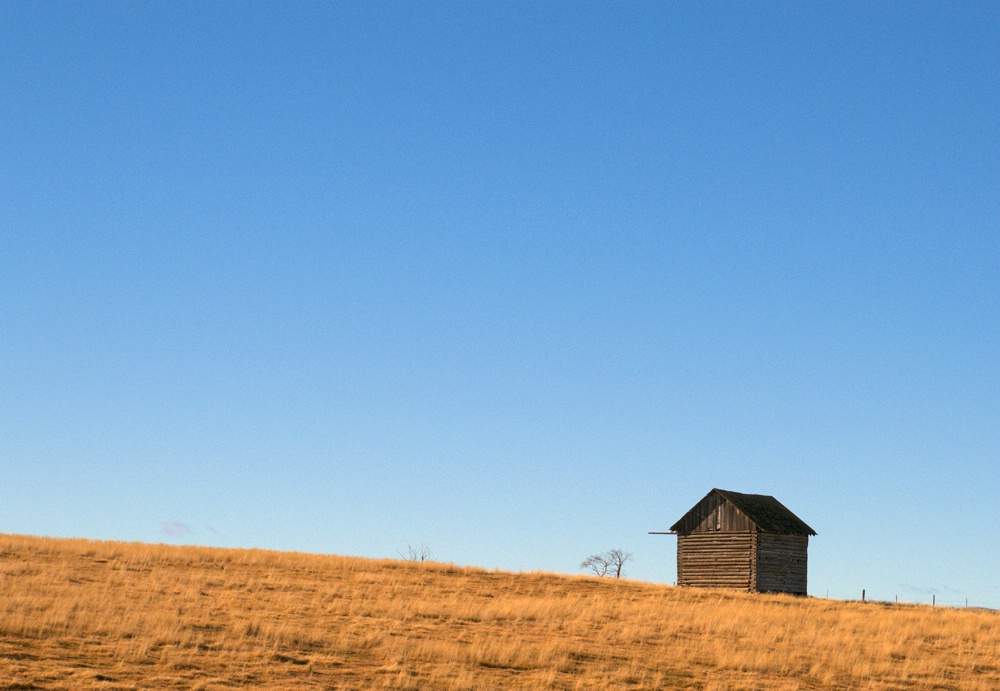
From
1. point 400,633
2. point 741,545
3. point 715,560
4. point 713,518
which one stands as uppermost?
point 713,518

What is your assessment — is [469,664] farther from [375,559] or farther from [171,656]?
[375,559]

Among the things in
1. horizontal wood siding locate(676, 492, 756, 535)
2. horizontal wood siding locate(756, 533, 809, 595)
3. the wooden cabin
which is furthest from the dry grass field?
horizontal wood siding locate(676, 492, 756, 535)

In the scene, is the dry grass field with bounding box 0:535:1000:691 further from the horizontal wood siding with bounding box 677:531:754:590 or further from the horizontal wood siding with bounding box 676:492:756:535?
the horizontal wood siding with bounding box 676:492:756:535

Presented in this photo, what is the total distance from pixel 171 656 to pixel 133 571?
15302 mm

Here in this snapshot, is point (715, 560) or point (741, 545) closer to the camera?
point (741, 545)

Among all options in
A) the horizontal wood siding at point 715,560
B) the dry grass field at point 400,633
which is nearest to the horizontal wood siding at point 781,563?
the horizontal wood siding at point 715,560

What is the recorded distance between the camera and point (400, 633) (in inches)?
962

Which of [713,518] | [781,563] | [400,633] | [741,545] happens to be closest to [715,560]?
[741,545]

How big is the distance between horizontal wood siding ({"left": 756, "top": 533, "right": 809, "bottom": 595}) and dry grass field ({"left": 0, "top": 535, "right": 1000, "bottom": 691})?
964cm

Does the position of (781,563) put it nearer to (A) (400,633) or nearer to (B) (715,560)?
(B) (715,560)

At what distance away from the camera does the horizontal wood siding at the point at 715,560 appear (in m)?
50.3

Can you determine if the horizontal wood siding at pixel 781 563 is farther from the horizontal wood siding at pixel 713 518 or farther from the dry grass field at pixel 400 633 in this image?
the dry grass field at pixel 400 633

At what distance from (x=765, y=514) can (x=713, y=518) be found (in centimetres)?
250

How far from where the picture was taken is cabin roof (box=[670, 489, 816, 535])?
168ft
